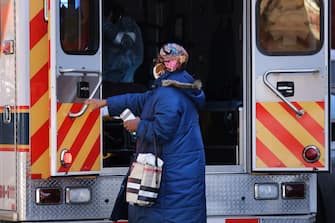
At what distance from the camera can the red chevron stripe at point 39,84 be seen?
17.1ft

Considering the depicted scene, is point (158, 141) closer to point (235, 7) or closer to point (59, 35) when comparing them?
point (59, 35)

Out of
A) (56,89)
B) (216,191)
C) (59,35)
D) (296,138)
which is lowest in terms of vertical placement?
(216,191)

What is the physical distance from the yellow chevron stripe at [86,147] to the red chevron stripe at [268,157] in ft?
3.65

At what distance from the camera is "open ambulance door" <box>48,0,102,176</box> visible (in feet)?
16.7

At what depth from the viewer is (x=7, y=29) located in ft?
17.5

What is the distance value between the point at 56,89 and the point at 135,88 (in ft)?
4.61

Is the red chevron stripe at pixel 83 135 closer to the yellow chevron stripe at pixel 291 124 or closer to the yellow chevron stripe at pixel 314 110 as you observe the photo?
the yellow chevron stripe at pixel 291 124

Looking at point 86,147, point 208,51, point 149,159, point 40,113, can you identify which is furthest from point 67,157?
point 208,51

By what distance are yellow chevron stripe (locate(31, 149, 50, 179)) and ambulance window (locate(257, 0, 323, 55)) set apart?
165cm

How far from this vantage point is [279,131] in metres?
5.48

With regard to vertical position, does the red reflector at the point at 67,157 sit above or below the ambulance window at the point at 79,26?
below

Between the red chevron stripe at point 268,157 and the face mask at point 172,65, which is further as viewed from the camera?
the red chevron stripe at point 268,157

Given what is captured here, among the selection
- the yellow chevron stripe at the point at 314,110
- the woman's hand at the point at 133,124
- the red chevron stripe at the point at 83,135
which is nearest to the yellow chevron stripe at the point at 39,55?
the red chevron stripe at the point at 83,135

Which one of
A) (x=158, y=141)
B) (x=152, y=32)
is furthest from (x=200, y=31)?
(x=158, y=141)
